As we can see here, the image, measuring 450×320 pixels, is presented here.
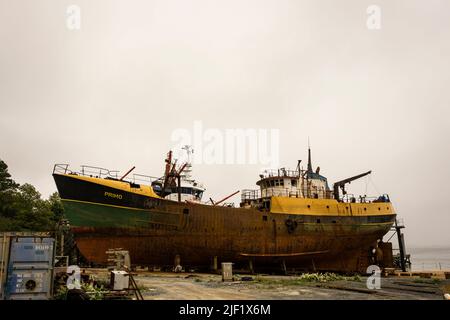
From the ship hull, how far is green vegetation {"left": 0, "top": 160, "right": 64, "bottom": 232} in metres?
14.7

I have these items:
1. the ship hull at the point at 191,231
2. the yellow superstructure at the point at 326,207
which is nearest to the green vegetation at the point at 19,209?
the ship hull at the point at 191,231

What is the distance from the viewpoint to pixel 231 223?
24828 mm

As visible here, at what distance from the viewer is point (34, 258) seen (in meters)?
10.2

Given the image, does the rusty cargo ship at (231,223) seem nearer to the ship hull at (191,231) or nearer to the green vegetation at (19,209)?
the ship hull at (191,231)

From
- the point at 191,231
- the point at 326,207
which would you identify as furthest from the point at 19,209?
the point at 326,207

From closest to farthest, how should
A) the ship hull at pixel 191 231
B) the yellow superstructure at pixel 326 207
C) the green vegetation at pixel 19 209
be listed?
the ship hull at pixel 191 231, the yellow superstructure at pixel 326 207, the green vegetation at pixel 19 209

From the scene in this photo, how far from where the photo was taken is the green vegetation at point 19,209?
35397 millimetres

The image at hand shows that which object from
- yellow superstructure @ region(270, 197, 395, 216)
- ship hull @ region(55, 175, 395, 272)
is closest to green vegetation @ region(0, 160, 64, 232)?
ship hull @ region(55, 175, 395, 272)

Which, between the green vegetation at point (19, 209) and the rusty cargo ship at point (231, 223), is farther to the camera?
the green vegetation at point (19, 209)

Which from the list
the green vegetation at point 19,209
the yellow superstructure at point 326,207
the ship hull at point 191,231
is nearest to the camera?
the ship hull at point 191,231

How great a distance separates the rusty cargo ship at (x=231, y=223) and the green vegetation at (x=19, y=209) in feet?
49.1

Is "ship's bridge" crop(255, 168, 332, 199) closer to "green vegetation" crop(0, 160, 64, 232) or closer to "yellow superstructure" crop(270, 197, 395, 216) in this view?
"yellow superstructure" crop(270, 197, 395, 216)
